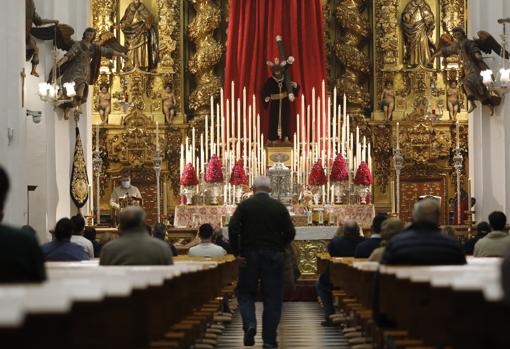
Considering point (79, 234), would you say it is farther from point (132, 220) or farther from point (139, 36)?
point (139, 36)

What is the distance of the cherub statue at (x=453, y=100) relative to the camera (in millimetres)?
28328

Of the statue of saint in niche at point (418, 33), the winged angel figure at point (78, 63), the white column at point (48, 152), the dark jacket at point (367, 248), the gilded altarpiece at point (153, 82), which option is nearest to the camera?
the dark jacket at point (367, 248)

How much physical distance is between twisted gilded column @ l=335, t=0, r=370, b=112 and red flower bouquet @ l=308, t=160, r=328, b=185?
699 cm

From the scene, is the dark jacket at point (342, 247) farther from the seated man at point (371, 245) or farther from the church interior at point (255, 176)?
the seated man at point (371, 245)

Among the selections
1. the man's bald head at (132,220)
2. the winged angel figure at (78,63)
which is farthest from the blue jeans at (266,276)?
the winged angel figure at (78,63)

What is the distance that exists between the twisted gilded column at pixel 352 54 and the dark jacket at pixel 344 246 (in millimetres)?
12709

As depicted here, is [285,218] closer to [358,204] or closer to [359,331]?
[359,331]

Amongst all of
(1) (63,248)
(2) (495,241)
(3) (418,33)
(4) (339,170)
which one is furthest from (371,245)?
(3) (418,33)

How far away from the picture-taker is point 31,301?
4.20 meters

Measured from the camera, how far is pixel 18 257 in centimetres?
638

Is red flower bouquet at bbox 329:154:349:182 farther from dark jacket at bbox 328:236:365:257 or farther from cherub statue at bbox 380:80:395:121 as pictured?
cherub statue at bbox 380:80:395:121

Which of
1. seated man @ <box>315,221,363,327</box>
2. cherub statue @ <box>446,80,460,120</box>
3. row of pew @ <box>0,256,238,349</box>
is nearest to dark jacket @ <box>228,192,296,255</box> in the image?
row of pew @ <box>0,256,238,349</box>

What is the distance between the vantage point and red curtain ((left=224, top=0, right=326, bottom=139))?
28391 mm

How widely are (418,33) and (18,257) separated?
23.7 meters
